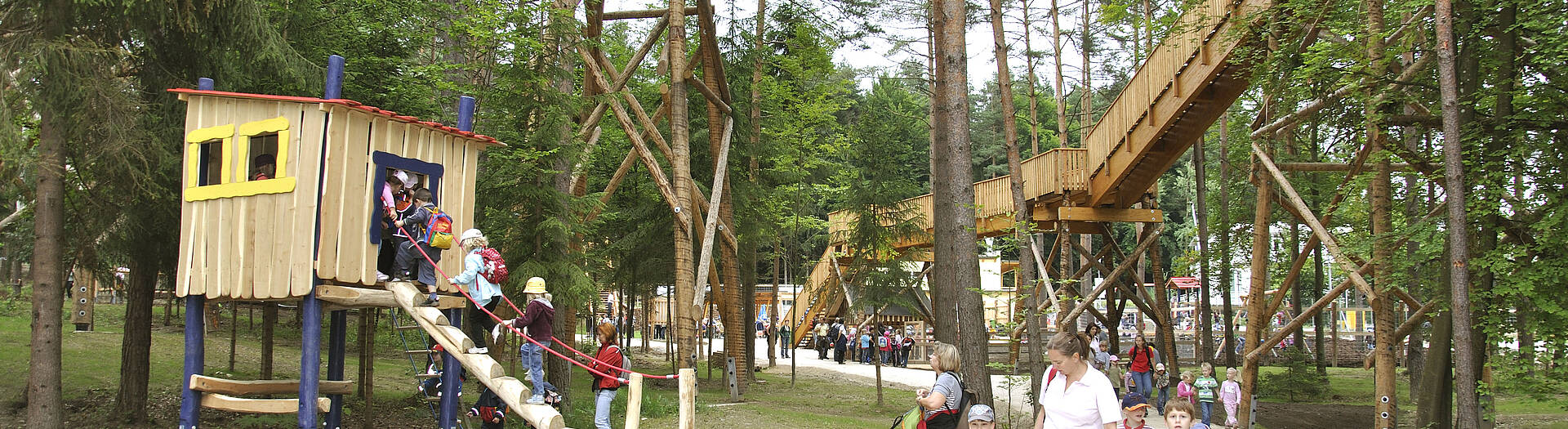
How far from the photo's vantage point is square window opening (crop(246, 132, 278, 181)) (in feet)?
30.3

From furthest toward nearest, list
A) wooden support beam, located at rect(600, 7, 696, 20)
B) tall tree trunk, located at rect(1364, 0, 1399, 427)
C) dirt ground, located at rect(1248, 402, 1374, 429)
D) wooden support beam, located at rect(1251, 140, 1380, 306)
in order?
dirt ground, located at rect(1248, 402, 1374, 429)
wooden support beam, located at rect(600, 7, 696, 20)
wooden support beam, located at rect(1251, 140, 1380, 306)
tall tree trunk, located at rect(1364, 0, 1399, 427)

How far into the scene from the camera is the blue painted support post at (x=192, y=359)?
31.4 ft

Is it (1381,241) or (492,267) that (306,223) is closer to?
(492,267)

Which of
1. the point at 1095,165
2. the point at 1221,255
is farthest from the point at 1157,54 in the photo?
the point at 1221,255

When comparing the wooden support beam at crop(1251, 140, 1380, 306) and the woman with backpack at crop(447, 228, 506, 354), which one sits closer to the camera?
the woman with backpack at crop(447, 228, 506, 354)

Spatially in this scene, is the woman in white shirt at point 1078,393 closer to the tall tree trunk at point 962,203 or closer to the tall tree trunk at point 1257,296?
the tall tree trunk at point 962,203

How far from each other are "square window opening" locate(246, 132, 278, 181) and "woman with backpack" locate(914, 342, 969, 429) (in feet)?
19.6

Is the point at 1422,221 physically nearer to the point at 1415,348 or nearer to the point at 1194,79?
the point at 1194,79

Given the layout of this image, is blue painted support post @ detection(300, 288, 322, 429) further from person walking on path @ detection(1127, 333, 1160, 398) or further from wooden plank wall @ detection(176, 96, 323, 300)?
person walking on path @ detection(1127, 333, 1160, 398)

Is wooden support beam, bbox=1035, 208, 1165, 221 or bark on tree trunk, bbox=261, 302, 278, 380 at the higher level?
wooden support beam, bbox=1035, 208, 1165, 221

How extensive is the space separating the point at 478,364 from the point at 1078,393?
16.9ft

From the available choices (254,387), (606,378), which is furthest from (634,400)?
(254,387)

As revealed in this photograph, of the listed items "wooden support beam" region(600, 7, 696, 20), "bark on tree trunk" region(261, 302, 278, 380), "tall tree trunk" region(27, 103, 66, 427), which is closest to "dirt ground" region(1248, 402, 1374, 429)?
"wooden support beam" region(600, 7, 696, 20)

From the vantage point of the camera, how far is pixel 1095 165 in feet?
67.5
